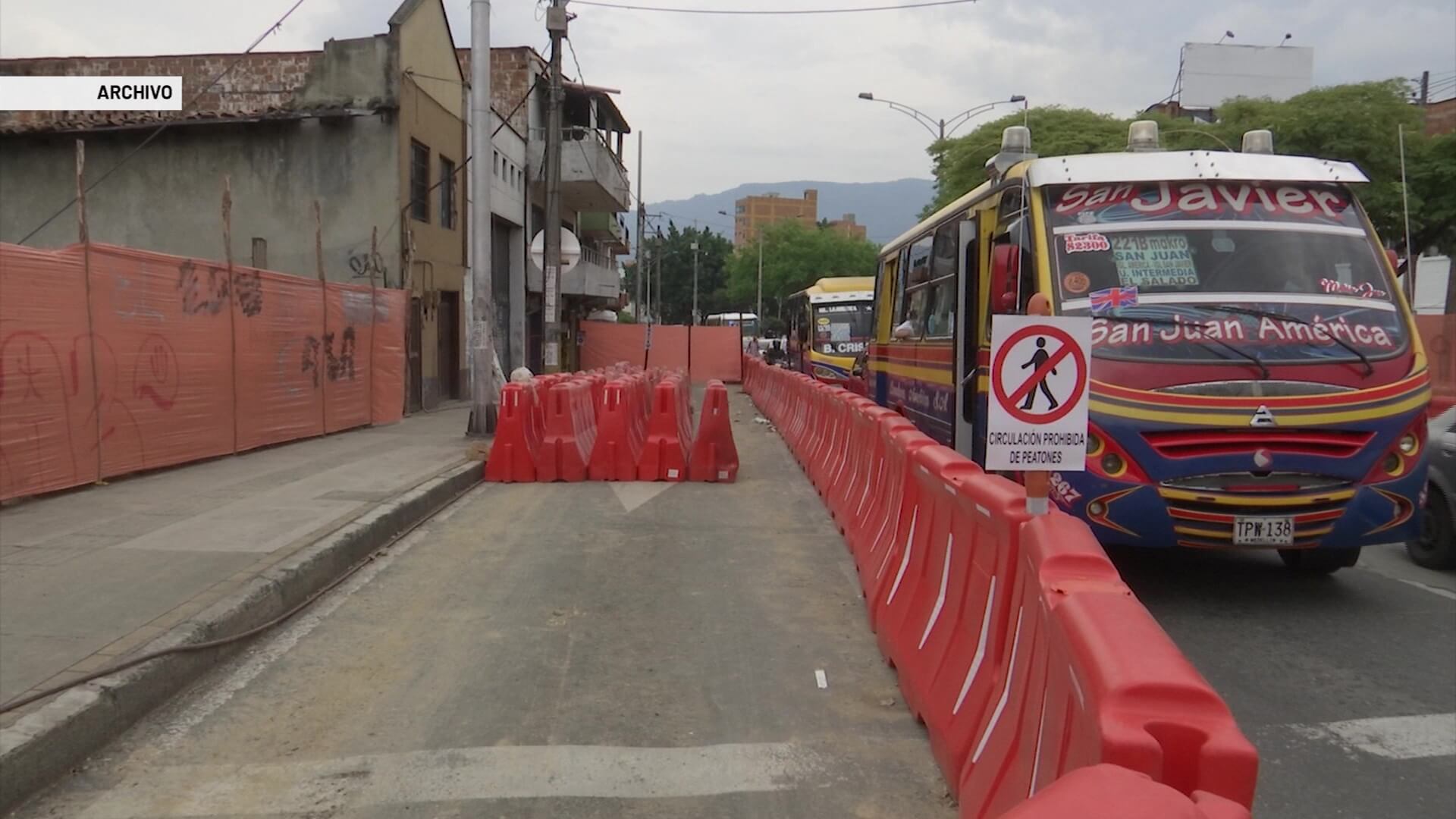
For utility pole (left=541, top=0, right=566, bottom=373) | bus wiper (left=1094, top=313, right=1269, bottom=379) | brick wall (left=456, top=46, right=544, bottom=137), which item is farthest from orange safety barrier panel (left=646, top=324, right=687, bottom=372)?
bus wiper (left=1094, top=313, right=1269, bottom=379)

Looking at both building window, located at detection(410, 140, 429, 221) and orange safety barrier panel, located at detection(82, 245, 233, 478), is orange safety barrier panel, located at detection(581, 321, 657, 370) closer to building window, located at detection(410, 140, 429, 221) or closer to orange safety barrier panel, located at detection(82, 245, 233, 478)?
building window, located at detection(410, 140, 429, 221)

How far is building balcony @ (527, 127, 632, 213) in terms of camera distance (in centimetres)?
3134

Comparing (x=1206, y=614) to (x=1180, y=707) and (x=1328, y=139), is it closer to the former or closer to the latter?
(x=1180, y=707)

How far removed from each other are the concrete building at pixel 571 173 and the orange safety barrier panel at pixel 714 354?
14.5ft

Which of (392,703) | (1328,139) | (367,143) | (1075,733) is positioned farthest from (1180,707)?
(1328,139)

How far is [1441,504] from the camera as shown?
801 centimetres

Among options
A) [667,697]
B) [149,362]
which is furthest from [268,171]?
[667,697]

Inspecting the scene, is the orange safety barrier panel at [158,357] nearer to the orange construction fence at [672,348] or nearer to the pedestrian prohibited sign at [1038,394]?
the pedestrian prohibited sign at [1038,394]

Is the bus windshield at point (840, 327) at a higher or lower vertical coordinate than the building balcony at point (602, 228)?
lower

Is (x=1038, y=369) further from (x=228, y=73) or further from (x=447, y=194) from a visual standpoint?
(x=228, y=73)

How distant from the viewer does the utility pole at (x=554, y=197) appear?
17.6m

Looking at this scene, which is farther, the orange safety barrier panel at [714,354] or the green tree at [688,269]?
the green tree at [688,269]

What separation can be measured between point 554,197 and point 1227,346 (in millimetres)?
13196

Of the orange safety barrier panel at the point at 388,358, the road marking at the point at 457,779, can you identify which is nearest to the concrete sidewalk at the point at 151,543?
the road marking at the point at 457,779
